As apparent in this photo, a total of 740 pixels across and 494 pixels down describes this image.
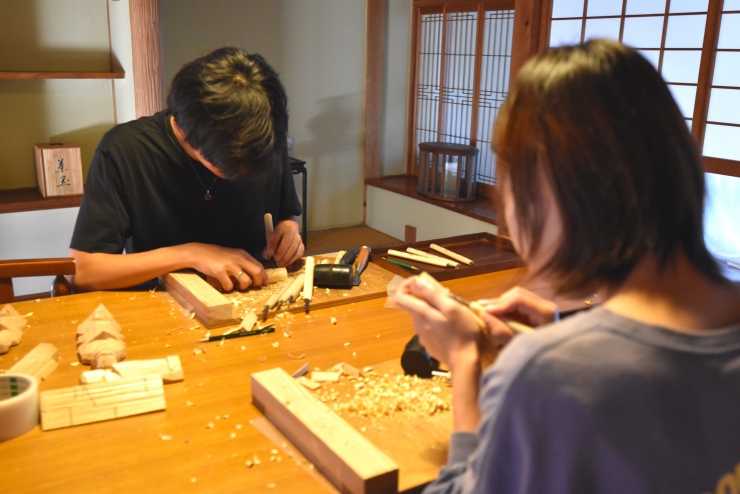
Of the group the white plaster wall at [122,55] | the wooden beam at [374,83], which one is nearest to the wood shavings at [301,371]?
the white plaster wall at [122,55]

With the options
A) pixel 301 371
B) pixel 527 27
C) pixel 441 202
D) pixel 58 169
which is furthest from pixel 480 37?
pixel 301 371

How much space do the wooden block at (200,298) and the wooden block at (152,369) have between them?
236 millimetres

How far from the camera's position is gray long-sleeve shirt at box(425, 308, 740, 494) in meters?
0.62

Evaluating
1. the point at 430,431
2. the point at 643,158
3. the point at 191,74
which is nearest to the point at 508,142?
the point at 643,158

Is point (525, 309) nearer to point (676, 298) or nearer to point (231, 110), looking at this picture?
point (676, 298)

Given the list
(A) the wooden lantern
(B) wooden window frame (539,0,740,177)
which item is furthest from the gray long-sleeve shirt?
(A) the wooden lantern

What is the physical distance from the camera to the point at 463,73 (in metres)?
4.32

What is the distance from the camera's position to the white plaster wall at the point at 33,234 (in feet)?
10.8

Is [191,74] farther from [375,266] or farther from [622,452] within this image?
[622,452]

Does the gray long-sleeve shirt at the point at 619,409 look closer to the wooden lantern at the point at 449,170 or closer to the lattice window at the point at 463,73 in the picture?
the lattice window at the point at 463,73

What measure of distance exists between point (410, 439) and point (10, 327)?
93cm

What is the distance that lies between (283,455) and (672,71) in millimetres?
2895

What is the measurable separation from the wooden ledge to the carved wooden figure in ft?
7.59

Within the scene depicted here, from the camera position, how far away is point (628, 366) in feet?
2.03
